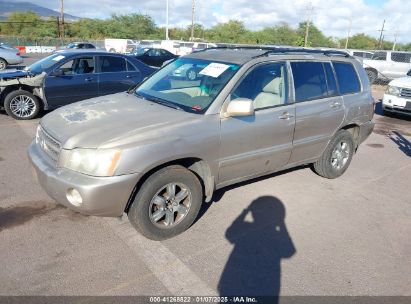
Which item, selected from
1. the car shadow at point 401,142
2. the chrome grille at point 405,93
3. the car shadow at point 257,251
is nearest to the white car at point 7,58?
the chrome grille at point 405,93

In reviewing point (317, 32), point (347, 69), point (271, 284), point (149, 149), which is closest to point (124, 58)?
point (347, 69)

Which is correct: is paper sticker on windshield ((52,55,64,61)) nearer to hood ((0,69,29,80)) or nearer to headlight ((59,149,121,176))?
hood ((0,69,29,80))

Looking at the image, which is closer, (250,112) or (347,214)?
(250,112)

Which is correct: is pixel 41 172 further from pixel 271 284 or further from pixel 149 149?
pixel 271 284

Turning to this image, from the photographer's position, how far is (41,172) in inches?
129

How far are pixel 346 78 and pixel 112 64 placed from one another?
563cm

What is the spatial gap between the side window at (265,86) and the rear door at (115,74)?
5.34 meters

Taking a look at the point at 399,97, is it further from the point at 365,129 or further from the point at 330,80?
the point at 330,80

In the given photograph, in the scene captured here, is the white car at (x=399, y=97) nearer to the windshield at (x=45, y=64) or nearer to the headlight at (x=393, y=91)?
the headlight at (x=393, y=91)

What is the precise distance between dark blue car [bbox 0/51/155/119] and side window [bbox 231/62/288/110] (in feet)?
17.6

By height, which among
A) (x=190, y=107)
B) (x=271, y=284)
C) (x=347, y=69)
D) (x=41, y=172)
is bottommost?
(x=271, y=284)

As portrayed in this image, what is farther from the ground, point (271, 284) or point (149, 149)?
point (149, 149)

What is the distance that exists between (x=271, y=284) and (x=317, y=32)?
79.5m

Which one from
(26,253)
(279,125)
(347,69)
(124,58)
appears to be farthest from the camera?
(124,58)
